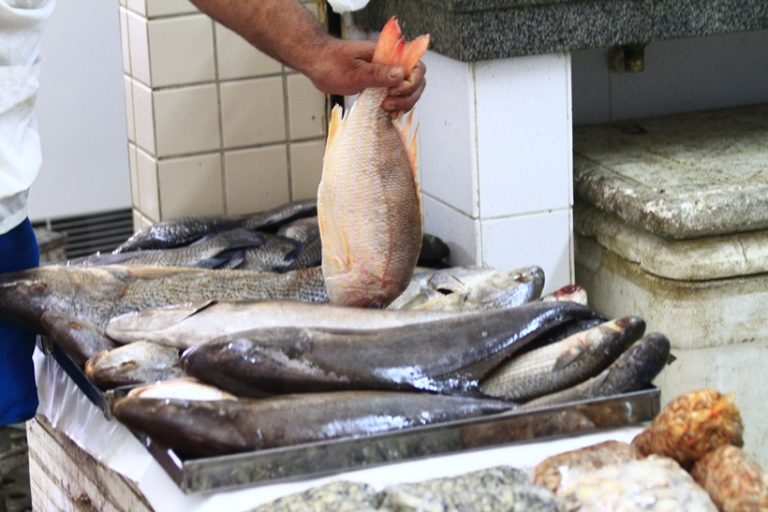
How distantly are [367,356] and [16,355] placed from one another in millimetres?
1059


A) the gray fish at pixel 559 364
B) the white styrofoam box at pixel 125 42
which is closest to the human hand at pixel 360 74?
the gray fish at pixel 559 364

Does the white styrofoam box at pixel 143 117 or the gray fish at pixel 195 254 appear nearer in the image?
the gray fish at pixel 195 254

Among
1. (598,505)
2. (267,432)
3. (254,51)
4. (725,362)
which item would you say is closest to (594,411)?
(598,505)

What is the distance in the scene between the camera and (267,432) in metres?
2.22

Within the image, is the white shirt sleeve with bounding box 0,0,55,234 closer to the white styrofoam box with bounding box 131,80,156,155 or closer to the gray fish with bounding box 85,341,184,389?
the gray fish with bounding box 85,341,184,389

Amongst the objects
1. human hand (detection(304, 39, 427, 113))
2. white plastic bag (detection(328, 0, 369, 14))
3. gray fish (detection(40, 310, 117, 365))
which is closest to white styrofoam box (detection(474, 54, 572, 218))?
human hand (detection(304, 39, 427, 113))

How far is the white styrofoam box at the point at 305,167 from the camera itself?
4145 mm

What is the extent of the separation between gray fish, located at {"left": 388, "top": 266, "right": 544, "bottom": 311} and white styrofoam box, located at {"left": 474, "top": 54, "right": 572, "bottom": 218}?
316mm

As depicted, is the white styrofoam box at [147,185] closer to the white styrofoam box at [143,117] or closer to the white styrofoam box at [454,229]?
the white styrofoam box at [143,117]

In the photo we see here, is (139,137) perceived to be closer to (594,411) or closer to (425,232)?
(425,232)

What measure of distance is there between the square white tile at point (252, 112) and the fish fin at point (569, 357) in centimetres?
187

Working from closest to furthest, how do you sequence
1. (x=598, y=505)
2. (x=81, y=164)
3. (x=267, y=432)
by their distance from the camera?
(x=598, y=505) < (x=267, y=432) < (x=81, y=164)

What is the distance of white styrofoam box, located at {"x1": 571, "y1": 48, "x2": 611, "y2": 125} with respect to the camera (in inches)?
163

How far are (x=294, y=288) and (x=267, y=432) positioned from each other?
0.91 m
